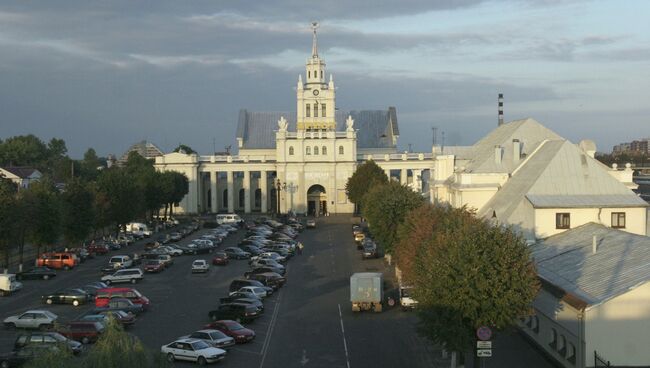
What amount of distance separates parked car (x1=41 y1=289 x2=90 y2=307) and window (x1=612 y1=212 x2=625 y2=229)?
31.2m

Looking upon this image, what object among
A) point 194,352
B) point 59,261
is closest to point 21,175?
point 59,261

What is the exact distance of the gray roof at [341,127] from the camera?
141 metres

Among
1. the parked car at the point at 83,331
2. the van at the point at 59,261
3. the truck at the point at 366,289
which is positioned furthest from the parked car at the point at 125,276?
the parked car at the point at 83,331

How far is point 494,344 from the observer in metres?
36.0

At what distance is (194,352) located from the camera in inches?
1254

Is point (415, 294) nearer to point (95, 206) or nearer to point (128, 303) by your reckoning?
point (128, 303)

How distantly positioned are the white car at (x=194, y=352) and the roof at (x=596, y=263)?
45.9ft

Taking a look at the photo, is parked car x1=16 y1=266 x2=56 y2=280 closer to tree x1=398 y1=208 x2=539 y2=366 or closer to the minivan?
tree x1=398 y1=208 x2=539 y2=366

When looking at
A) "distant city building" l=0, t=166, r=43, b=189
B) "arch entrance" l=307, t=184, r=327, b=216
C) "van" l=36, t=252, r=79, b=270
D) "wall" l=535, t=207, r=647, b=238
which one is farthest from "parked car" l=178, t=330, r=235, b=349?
"arch entrance" l=307, t=184, r=327, b=216

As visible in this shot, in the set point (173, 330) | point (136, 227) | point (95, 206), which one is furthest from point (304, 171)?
point (173, 330)

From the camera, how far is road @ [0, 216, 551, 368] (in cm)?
3344

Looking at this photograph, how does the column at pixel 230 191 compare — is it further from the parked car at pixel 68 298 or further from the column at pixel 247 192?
the parked car at pixel 68 298

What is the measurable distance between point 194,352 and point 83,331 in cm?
634

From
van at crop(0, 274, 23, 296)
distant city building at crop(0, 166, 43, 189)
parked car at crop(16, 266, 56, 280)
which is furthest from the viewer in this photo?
distant city building at crop(0, 166, 43, 189)
